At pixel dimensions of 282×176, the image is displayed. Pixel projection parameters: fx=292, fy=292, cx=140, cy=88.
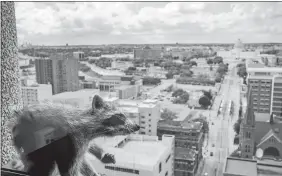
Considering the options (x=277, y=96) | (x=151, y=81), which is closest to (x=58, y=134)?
(x=277, y=96)

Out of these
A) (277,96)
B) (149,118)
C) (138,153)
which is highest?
(138,153)

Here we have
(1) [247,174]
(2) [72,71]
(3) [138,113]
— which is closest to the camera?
(1) [247,174]

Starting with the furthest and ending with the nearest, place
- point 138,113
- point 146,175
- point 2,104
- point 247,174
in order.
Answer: point 138,113
point 247,174
point 146,175
point 2,104

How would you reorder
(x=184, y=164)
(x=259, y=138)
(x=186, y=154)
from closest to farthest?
(x=184, y=164)
(x=186, y=154)
(x=259, y=138)

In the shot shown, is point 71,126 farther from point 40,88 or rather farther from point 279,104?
point 279,104

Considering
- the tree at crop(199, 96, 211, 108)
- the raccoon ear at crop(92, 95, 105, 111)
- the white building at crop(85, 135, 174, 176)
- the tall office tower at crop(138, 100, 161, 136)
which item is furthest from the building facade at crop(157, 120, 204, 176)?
the raccoon ear at crop(92, 95, 105, 111)

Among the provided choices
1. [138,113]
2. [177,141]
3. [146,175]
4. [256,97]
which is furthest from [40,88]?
[256,97]

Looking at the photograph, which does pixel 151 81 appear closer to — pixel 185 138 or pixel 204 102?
pixel 204 102
